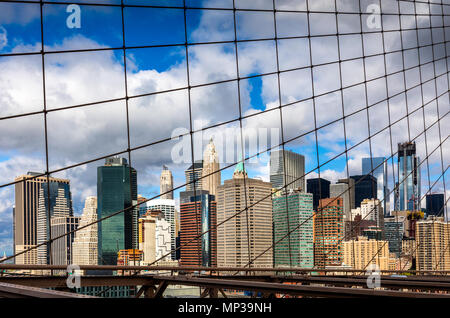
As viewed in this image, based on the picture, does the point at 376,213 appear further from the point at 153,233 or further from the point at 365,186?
the point at 365,186

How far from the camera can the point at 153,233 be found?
26.2 meters

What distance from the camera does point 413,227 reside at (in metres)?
21.4

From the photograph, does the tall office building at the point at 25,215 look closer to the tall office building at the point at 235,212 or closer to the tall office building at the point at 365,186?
the tall office building at the point at 365,186

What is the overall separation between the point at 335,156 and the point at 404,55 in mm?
5588

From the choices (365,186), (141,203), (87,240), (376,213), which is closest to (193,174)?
(141,203)

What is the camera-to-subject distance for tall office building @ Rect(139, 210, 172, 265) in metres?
24.3

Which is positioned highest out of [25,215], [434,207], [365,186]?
[365,186]

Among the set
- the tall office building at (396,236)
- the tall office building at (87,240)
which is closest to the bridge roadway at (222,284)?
the tall office building at (396,236)

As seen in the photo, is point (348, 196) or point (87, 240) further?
point (87, 240)

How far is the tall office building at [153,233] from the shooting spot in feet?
79.9

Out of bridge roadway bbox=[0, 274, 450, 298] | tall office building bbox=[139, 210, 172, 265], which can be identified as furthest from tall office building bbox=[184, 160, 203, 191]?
tall office building bbox=[139, 210, 172, 265]
